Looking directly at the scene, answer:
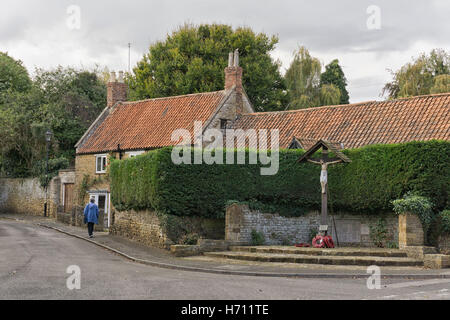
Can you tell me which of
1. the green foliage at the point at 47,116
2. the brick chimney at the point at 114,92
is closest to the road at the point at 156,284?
the brick chimney at the point at 114,92

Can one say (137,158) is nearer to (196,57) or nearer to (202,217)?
(202,217)

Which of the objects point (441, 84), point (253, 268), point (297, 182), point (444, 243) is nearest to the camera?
point (253, 268)

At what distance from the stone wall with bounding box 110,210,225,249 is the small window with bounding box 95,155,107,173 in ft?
42.7

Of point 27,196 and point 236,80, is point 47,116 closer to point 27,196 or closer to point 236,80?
point 27,196

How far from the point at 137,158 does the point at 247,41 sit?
2304cm

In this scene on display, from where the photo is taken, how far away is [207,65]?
45219 mm

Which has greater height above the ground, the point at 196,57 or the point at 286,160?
the point at 196,57

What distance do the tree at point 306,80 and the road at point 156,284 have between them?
112 ft

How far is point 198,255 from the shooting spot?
21.8m

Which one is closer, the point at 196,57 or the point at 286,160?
the point at 286,160

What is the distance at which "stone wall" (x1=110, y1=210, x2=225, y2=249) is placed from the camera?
22844mm

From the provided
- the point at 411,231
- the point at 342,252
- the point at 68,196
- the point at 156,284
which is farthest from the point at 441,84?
the point at 156,284

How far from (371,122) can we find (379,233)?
7.61 metres
